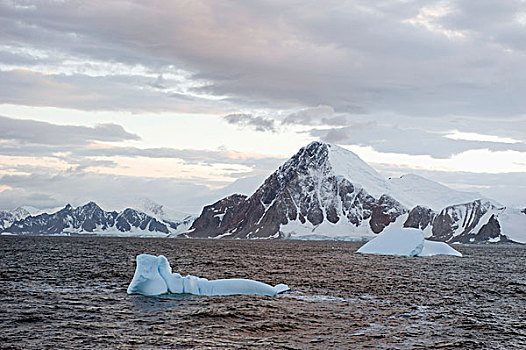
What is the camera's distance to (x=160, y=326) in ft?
95.8

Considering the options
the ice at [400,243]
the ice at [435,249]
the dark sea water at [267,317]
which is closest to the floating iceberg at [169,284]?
the dark sea water at [267,317]

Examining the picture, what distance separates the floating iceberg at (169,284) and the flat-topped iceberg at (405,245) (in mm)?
72808

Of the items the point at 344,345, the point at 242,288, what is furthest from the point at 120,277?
the point at 344,345

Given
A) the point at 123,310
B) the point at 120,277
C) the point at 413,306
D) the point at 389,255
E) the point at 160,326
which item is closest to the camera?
the point at 160,326

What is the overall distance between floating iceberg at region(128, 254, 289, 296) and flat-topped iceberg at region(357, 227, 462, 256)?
72808 millimetres

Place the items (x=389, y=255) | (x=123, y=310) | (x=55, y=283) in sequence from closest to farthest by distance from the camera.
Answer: (x=123, y=310) → (x=55, y=283) → (x=389, y=255)

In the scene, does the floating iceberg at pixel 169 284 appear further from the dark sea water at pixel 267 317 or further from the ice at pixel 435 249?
the ice at pixel 435 249

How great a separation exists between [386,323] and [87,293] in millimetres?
22357

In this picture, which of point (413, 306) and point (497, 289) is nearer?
point (413, 306)

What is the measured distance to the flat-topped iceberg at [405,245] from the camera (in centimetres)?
11106

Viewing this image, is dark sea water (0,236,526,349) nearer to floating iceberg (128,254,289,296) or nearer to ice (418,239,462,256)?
floating iceberg (128,254,289,296)

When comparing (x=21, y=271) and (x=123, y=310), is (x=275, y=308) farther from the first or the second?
(x=21, y=271)

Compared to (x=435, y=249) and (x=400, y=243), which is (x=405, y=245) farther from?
(x=435, y=249)

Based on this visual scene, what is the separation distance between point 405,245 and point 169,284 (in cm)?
7932
